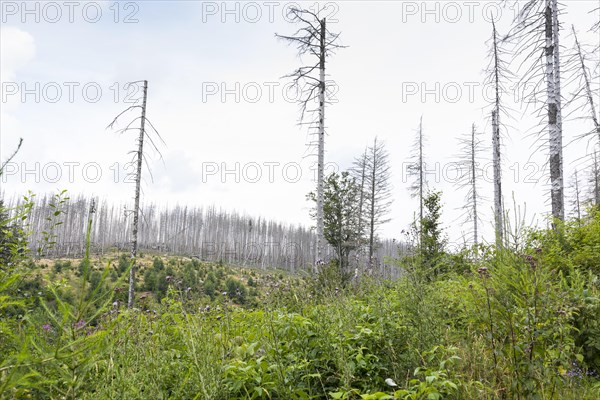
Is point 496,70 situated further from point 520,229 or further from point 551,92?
point 520,229

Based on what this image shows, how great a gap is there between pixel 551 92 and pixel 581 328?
857cm

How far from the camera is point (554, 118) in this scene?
9609 mm

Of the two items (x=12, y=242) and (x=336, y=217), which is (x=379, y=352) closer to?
(x=12, y=242)

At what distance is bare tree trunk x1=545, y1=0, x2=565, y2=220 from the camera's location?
9.37m

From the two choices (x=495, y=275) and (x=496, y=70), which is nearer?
(x=495, y=275)

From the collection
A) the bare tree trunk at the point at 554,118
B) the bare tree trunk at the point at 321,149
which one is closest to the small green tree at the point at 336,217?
the bare tree trunk at the point at 321,149

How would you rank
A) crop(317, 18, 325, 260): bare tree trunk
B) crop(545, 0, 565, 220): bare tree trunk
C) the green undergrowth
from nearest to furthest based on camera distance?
1. the green undergrowth
2. crop(545, 0, 565, 220): bare tree trunk
3. crop(317, 18, 325, 260): bare tree trunk

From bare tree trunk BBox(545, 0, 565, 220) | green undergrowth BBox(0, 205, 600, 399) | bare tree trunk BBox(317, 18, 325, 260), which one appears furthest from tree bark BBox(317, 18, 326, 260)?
green undergrowth BBox(0, 205, 600, 399)

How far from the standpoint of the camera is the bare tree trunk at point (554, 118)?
9367 millimetres

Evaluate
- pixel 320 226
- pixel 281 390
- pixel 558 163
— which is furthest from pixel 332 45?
pixel 281 390

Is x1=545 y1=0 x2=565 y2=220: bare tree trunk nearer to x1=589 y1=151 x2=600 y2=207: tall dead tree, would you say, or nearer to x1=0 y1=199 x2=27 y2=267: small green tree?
x1=589 y1=151 x2=600 y2=207: tall dead tree

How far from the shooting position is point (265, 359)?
9.68 ft

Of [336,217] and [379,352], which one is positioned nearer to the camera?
[379,352]

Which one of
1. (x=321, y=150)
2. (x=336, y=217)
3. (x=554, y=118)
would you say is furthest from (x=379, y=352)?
(x=336, y=217)
